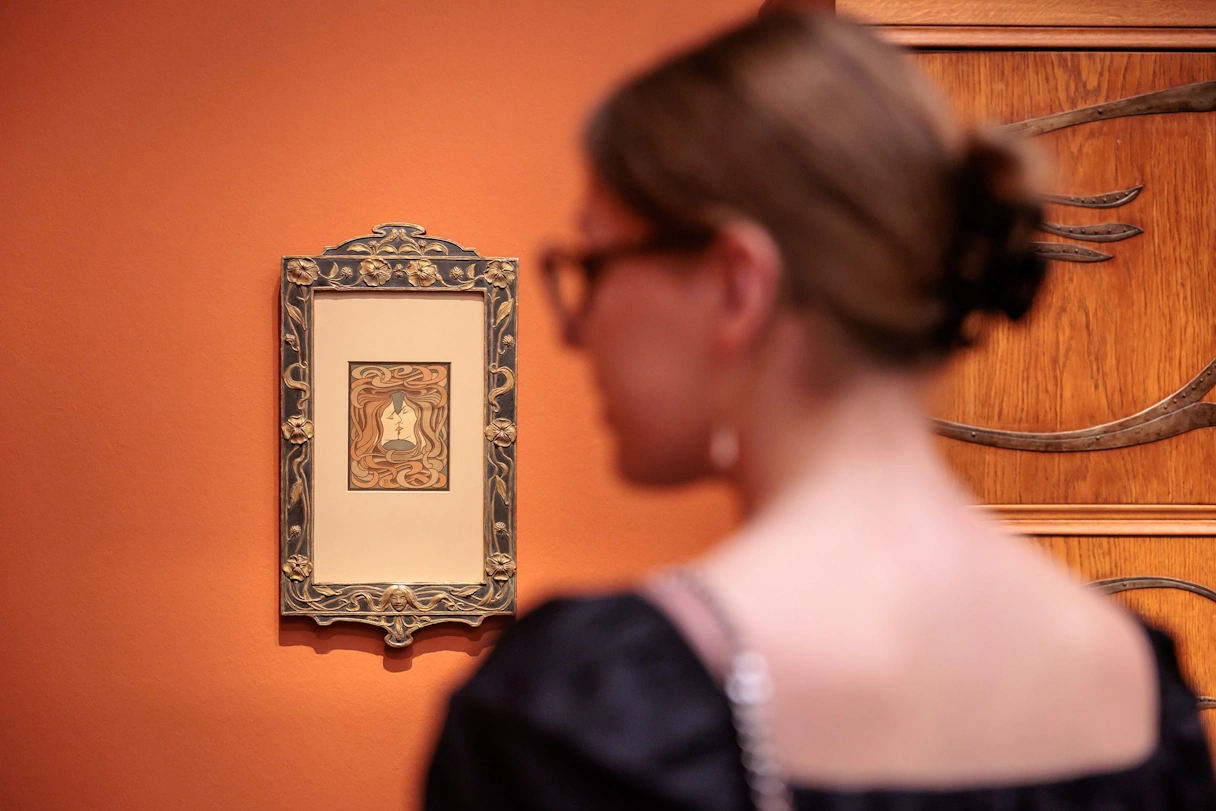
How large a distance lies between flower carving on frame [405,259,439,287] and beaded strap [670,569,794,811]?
60.3 inches

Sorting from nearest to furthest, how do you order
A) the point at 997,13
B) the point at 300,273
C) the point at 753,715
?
the point at 753,715 → the point at 997,13 → the point at 300,273

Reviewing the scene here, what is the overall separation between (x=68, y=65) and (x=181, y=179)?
304 millimetres

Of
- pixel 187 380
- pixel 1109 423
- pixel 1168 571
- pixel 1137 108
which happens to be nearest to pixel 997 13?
pixel 1137 108

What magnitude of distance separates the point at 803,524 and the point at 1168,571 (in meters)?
1.38

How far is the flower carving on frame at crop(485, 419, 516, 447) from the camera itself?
1.92m

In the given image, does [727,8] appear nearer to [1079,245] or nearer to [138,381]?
[1079,245]

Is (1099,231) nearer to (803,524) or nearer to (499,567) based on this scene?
(499,567)

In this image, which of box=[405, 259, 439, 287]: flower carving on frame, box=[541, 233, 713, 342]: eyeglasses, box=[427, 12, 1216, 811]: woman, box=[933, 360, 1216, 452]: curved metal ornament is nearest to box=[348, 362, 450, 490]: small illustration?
box=[405, 259, 439, 287]: flower carving on frame

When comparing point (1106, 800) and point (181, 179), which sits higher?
point (181, 179)

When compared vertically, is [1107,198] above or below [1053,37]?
below

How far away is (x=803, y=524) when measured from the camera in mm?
472

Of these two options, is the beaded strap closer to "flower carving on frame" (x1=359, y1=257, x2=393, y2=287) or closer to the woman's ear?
the woman's ear

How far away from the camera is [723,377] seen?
50cm

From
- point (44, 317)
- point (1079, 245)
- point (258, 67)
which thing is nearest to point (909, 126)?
point (1079, 245)
